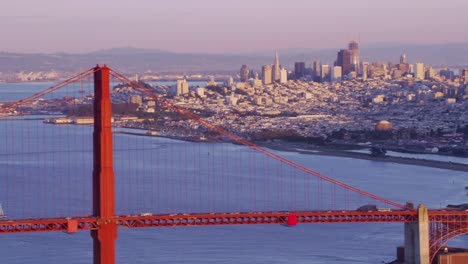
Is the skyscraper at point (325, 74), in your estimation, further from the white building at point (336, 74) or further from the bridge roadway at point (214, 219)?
the bridge roadway at point (214, 219)

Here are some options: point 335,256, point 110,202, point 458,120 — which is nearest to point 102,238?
point 110,202

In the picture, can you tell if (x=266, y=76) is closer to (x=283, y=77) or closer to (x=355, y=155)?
(x=283, y=77)

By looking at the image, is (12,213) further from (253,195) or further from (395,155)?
(395,155)

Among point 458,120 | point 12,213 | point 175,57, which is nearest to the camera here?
point 12,213

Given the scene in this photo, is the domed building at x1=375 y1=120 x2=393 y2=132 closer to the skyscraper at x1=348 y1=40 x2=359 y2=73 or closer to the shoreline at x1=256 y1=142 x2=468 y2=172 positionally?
the shoreline at x1=256 y1=142 x2=468 y2=172

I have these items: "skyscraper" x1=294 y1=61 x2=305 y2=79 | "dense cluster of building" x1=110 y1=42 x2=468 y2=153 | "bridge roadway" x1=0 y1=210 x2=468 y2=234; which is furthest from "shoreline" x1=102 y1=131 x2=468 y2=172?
"skyscraper" x1=294 y1=61 x2=305 y2=79
